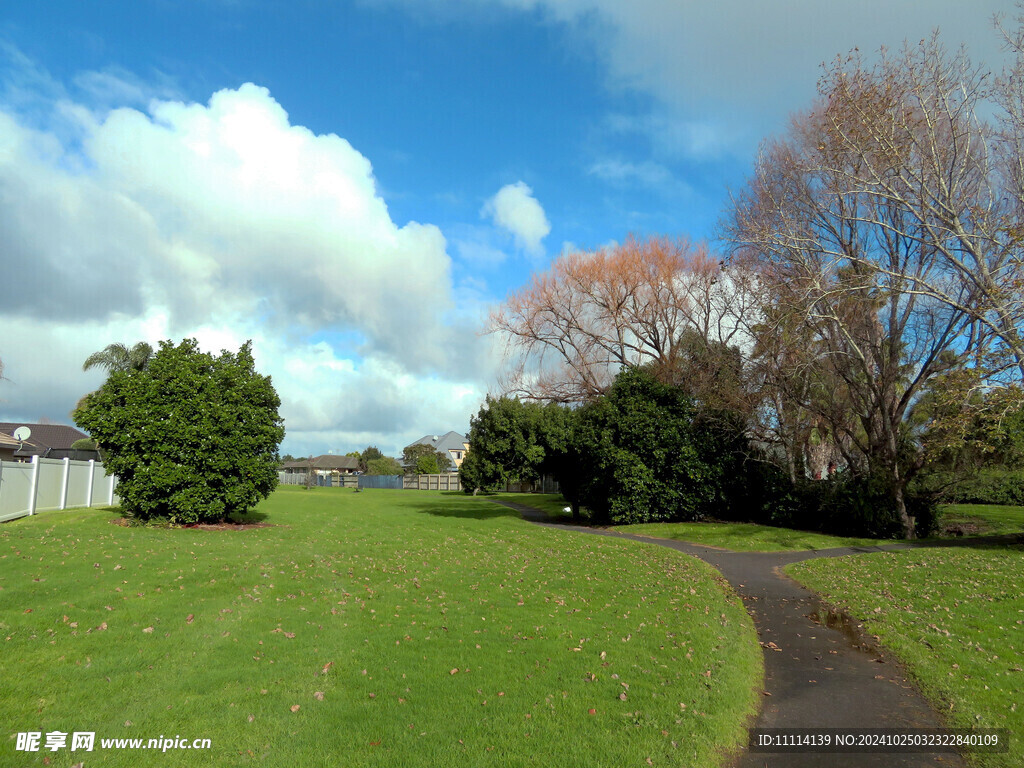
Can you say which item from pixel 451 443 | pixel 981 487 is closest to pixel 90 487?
pixel 981 487

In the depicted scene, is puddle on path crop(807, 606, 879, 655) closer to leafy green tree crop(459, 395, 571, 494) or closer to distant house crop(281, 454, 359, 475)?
leafy green tree crop(459, 395, 571, 494)

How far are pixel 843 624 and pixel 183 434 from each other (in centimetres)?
1863

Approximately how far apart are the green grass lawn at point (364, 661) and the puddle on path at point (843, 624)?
113cm

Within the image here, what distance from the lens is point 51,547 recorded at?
39.3 feet

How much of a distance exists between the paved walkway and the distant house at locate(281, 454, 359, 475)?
123210 mm

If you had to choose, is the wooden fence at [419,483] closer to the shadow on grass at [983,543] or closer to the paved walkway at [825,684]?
the shadow on grass at [983,543]

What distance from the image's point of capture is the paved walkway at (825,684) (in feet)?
15.8

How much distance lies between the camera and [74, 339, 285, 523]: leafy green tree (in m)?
19.5

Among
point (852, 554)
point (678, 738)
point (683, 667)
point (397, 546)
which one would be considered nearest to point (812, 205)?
point (852, 554)

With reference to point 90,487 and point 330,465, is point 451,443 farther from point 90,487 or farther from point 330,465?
point 90,487

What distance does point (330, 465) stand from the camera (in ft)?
443

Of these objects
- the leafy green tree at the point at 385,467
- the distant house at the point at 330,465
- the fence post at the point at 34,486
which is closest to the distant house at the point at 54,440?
the fence post at the point at 34,486

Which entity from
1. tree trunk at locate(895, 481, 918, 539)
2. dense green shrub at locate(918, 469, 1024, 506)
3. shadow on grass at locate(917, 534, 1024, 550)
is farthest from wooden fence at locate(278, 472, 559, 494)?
shadow on grass at locate(917, 534, 1024, 550)

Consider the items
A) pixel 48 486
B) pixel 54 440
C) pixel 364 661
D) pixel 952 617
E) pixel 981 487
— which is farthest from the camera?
pixel 54 440
